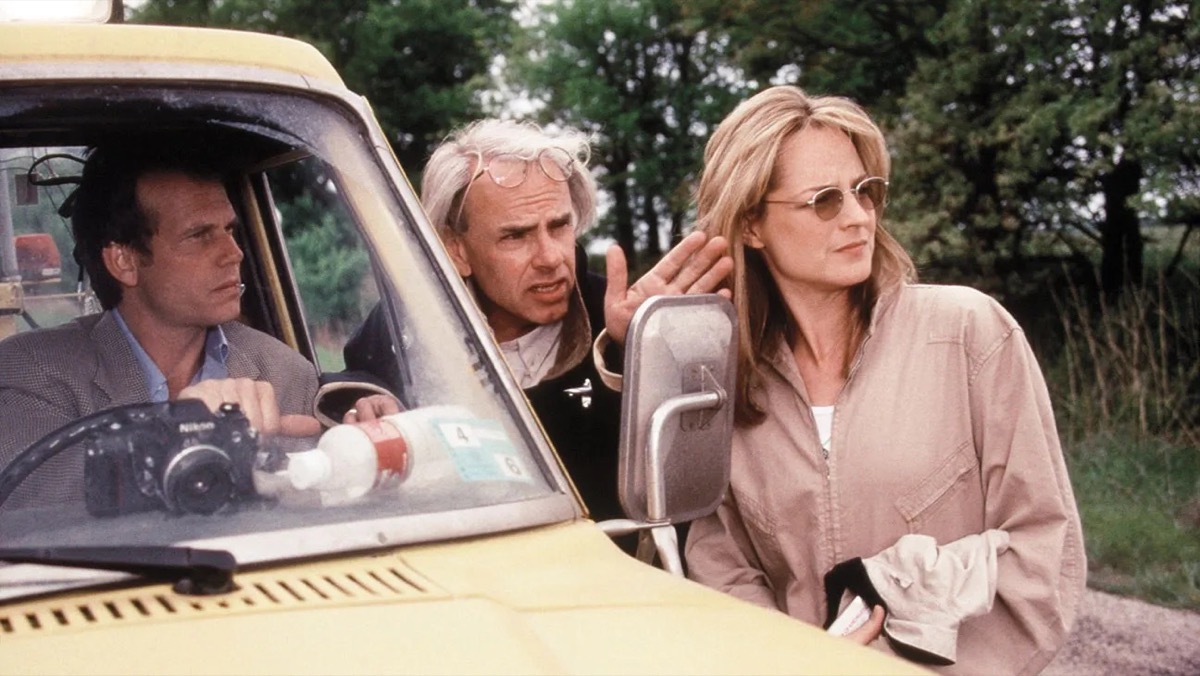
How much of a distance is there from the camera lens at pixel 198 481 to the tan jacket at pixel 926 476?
1.23 m

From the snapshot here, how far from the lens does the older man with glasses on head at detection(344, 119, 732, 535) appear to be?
11.5ft

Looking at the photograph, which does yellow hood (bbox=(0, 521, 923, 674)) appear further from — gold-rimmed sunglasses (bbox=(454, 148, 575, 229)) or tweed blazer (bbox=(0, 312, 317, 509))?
gold-rimmed sunglasses (bbox=(454, 148, 575, 229))

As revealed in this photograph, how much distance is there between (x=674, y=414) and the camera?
2.19 m

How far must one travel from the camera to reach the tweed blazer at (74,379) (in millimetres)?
2029

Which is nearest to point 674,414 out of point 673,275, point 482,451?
point 482,451

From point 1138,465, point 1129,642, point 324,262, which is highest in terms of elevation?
point 324,262

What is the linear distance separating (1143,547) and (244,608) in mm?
6886

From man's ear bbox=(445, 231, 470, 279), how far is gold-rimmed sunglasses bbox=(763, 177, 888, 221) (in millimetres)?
922

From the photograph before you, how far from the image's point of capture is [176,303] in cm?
255

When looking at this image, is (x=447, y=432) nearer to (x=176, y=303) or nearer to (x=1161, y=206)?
(x=176, y=303)

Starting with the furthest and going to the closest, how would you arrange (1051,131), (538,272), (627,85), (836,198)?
1. (627,85)
2. (1051,131)
3. (538,272)
4. (836,198)

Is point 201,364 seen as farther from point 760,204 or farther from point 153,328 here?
point 760,204

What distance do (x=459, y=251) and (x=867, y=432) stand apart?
3.93 ft

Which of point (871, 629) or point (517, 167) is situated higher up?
point (517, 167)
